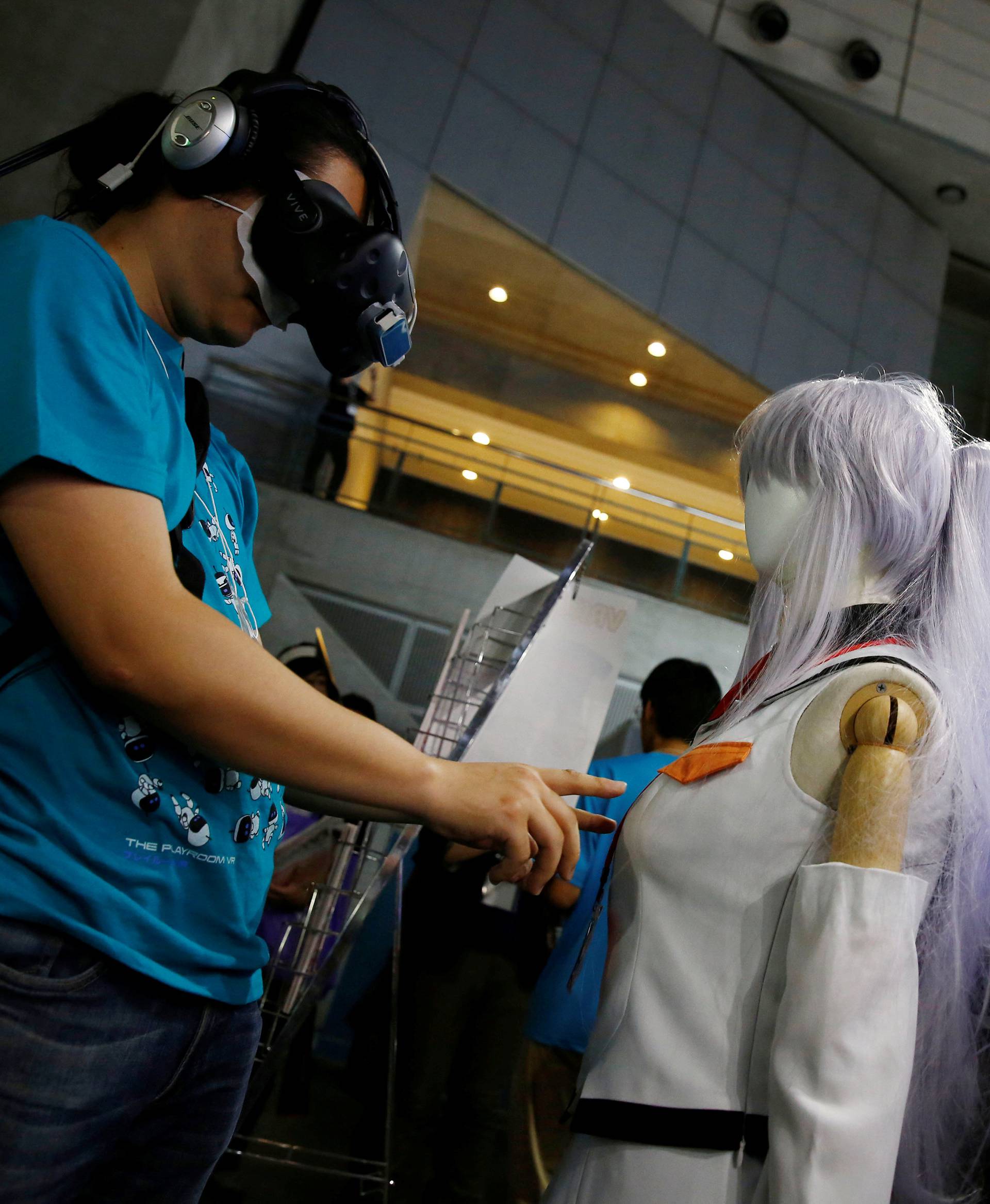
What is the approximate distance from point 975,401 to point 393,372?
279 inches

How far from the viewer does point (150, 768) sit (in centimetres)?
78

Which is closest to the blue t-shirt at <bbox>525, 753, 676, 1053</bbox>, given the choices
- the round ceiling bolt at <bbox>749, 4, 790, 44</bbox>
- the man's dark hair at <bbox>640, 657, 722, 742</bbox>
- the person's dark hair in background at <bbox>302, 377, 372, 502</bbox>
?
the man's dark hair at <bbox>640, 657, 722, 742</bbox>

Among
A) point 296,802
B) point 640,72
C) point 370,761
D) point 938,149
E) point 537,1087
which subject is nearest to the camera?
point 370,761

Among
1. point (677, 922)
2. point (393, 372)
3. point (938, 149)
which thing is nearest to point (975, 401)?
point (938, 149)

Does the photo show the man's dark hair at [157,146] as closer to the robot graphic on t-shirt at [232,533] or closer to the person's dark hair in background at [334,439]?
the robot graphic on t-shirt at [232,533]

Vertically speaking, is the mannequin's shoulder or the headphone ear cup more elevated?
the headphone ear cup

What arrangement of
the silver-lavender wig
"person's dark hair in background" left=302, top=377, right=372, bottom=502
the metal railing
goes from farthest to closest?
"person's dark hair in background" left=302, top=377, right=372, bottom=502 → the metal railing → the silver-lavender wig

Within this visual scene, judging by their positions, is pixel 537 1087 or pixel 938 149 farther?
pixel 938 149

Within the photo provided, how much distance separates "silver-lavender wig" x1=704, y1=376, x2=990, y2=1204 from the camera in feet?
2.91

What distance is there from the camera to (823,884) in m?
0.81

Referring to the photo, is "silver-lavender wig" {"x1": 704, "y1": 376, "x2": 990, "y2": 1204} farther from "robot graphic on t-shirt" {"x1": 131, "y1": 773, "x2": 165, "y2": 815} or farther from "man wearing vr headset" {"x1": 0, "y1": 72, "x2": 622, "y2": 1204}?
"robot graphic on t-shirt" {"x1": 131, "y1": 773, "x2": 165, "y2": 815}

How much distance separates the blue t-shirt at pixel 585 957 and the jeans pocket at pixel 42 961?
3.38 ft

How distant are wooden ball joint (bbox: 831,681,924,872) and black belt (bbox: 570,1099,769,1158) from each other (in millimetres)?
254

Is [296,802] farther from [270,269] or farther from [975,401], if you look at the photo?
[975,401]
